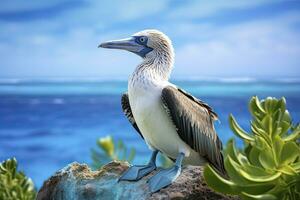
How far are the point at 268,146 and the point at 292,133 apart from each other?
14 centimetres

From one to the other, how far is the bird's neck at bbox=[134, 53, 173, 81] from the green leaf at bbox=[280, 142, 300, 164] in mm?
999

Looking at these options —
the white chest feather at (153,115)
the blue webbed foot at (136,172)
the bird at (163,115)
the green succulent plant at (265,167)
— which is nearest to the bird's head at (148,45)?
A: the bird at (163,115)

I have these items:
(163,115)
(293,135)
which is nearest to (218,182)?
(293,135)

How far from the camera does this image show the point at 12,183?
3.69m

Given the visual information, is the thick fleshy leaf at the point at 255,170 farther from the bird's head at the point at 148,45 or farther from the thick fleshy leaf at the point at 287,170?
the bird's head at the point at 148,45

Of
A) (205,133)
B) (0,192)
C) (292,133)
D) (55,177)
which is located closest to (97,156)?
(0,192)

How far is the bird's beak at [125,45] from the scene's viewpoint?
2.89m

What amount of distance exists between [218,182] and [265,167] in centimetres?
17

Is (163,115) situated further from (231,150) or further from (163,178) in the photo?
(231,150)

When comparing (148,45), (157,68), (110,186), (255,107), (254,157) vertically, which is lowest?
(110,186)

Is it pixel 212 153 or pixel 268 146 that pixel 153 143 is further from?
pixel 268 146

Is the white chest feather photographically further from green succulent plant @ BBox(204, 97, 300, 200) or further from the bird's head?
green succulent plant @ BBox(204, 97, 300, 200)

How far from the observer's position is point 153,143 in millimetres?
2811

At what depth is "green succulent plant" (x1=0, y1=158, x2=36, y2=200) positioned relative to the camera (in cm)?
358
